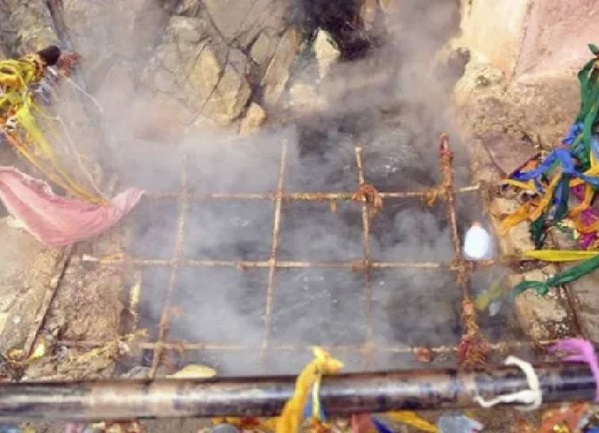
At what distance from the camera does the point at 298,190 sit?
622 centimetres

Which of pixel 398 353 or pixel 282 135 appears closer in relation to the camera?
pixel 398 353

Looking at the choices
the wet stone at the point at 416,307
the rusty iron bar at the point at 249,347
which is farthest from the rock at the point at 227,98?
the rusty iron bar at the point at 249,347

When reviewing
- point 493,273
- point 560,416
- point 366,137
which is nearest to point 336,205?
point 366,137

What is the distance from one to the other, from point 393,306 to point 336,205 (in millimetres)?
1114

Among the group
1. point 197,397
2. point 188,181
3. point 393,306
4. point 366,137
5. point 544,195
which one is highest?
point 366,137

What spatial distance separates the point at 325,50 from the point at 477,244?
3116mm

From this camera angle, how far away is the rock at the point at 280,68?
712 cm

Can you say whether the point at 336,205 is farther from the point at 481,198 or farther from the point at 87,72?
the point at 87,72

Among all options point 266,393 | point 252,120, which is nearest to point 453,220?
point 252,120

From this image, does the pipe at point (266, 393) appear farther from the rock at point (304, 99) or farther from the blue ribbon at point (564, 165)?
the rock at point (304, 99)

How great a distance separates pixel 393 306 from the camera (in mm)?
5309

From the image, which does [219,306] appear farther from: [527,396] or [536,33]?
[536,33]

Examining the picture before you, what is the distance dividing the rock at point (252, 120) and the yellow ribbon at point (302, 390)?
481cm

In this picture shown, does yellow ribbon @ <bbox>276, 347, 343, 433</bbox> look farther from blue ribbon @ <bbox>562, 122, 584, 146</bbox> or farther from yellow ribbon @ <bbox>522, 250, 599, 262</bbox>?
blue ribbon @ <bbox>562, 122, 584, 146</bbox>
